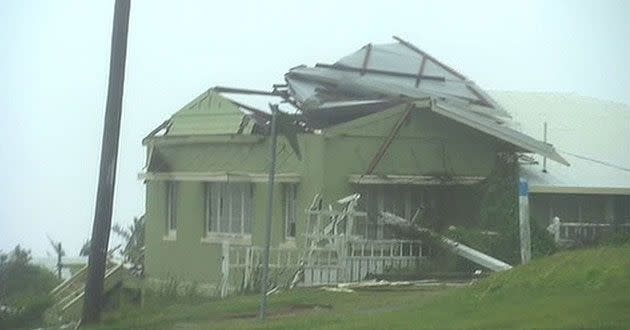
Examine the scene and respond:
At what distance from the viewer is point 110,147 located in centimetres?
2055

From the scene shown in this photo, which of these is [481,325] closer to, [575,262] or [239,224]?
[575,262]

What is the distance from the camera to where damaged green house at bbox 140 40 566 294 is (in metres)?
26.8

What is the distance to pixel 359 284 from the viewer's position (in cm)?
2288

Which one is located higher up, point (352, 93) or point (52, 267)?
point (352, 93)

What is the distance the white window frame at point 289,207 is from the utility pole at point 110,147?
782 centimetres

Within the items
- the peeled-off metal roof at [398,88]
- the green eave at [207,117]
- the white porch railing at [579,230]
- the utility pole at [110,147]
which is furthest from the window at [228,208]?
the utility pole at [110,147]

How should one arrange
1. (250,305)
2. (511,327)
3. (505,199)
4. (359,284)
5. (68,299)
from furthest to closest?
1. (505,199)
2. (68,299)
3. (359,284)
4. (250,305)
5. (511,327)

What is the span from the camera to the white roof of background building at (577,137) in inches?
1167

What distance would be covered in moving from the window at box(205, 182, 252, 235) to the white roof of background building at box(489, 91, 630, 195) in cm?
636

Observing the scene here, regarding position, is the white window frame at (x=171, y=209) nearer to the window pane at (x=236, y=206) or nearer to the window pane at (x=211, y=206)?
the window pane at (x=211, y=206)

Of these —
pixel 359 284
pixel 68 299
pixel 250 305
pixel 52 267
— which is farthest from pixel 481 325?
pixel 52 267

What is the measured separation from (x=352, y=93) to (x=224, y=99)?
2910 mm

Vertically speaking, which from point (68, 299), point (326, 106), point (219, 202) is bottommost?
point (68, 299)

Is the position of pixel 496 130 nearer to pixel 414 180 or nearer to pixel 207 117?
pixel 414 180
